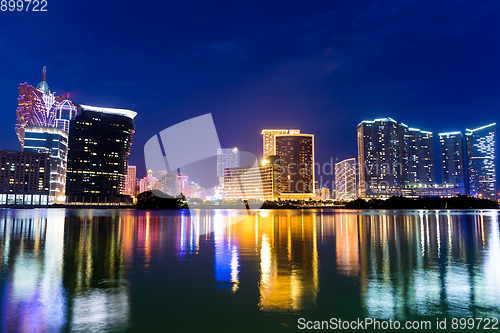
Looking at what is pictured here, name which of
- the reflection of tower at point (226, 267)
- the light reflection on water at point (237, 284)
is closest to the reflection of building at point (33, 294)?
the light reflection on water at point (237, 284)

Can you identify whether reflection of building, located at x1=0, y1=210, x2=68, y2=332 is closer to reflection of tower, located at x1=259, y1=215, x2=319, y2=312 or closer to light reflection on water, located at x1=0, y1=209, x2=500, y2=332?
light reflection on water, located at x1=0, y1=209, x2=500, y2=332

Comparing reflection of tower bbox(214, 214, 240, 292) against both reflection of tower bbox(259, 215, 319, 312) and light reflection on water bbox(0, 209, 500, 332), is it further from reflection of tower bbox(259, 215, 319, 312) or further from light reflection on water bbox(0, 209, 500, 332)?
reflection of tower bbox(259, 215, 319, 312)

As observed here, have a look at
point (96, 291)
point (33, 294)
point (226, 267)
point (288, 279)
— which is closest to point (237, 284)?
point (288, 279)

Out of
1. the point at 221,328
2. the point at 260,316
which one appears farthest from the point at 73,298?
the point at 260,316

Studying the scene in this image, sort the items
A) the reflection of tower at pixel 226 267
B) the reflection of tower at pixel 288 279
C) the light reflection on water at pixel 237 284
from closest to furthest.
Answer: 1. the light reflection on water at pixel 237 284
2. the reflection of tower at pixel 288 279
3. the reflection of tower at pixel 226 267

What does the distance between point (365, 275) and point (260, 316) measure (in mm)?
6845

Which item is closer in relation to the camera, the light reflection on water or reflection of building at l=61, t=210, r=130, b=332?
reflection of building at l=61, t=210, r=130, b=332

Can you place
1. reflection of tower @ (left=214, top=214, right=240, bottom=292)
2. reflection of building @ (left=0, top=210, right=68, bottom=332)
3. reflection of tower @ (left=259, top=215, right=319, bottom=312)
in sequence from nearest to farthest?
1. reflection of building @ (left=0, top=210, right=68, bottom=332)
2. reflection of tower @ (left=259, top=215, right=319, bottom=312)
3. reflection of tower @ (left=214, top=214, right=240, bottom=292)

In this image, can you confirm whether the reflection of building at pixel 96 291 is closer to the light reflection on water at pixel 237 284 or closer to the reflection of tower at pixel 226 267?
the light reflection on water at pixel 237 284

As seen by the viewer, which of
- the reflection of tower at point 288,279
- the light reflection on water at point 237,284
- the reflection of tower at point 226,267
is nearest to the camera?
the light reflection on water at point 237,284

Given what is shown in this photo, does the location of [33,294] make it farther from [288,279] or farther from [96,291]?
[288,279]

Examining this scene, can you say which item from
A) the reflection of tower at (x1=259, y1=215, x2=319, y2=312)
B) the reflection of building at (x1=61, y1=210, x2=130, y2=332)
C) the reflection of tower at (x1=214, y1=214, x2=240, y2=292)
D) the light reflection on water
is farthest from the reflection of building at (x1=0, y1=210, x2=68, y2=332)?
the reflection of tower at (x1=259, y1=215, x2=319, y2=312)

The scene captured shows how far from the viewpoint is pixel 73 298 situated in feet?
35.7

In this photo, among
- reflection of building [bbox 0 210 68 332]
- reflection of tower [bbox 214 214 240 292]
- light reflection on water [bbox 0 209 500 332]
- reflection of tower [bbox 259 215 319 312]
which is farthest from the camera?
reflection of tower [bbox 214 214 240 292]
